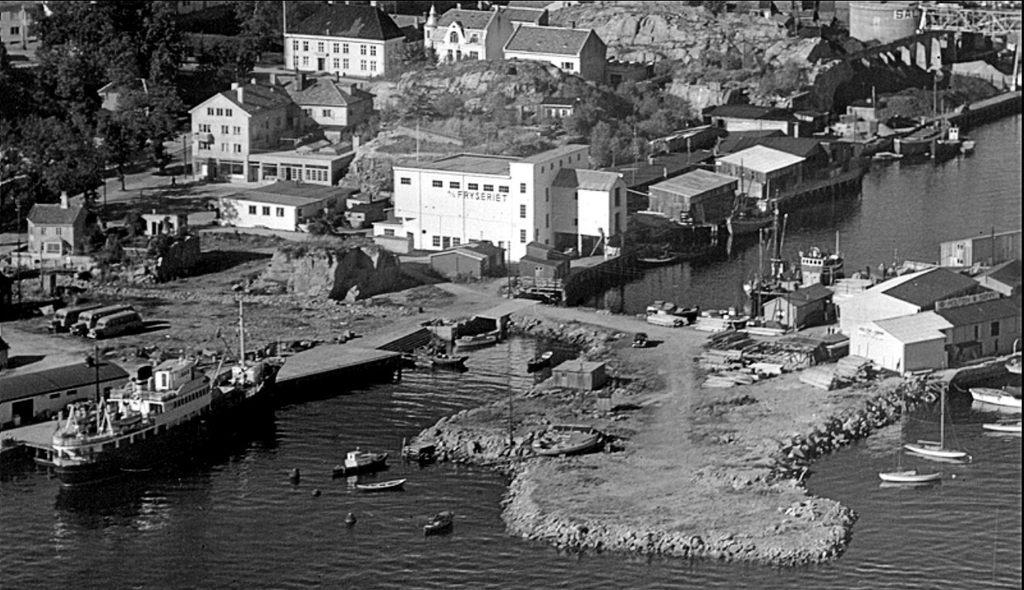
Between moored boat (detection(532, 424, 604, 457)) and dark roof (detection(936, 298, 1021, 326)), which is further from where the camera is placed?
dark roof (detection(936, 298, 1021, 326))

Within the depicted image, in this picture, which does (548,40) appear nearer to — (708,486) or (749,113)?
(749,113)

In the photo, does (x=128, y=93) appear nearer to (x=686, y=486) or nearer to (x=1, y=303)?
(x=1, y=303)

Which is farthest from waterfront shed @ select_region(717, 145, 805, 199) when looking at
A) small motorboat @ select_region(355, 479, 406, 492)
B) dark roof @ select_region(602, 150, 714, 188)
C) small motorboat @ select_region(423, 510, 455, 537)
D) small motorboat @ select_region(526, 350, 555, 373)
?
small motorboat @ select_region(423, 510, 455, 537)

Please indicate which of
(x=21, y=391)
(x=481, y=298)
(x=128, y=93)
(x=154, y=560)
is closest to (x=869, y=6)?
(x=128, y=93)

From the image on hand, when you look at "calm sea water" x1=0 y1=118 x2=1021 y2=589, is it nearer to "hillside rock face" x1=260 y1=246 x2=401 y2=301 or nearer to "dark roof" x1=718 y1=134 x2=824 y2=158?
"hillside rock face" x1=260 y1=246 x2=401 y2=301

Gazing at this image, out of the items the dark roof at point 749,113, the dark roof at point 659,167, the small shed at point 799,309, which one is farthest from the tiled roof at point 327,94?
the small shed at point 799,309

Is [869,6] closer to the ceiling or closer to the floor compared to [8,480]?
closer to the ceiling
